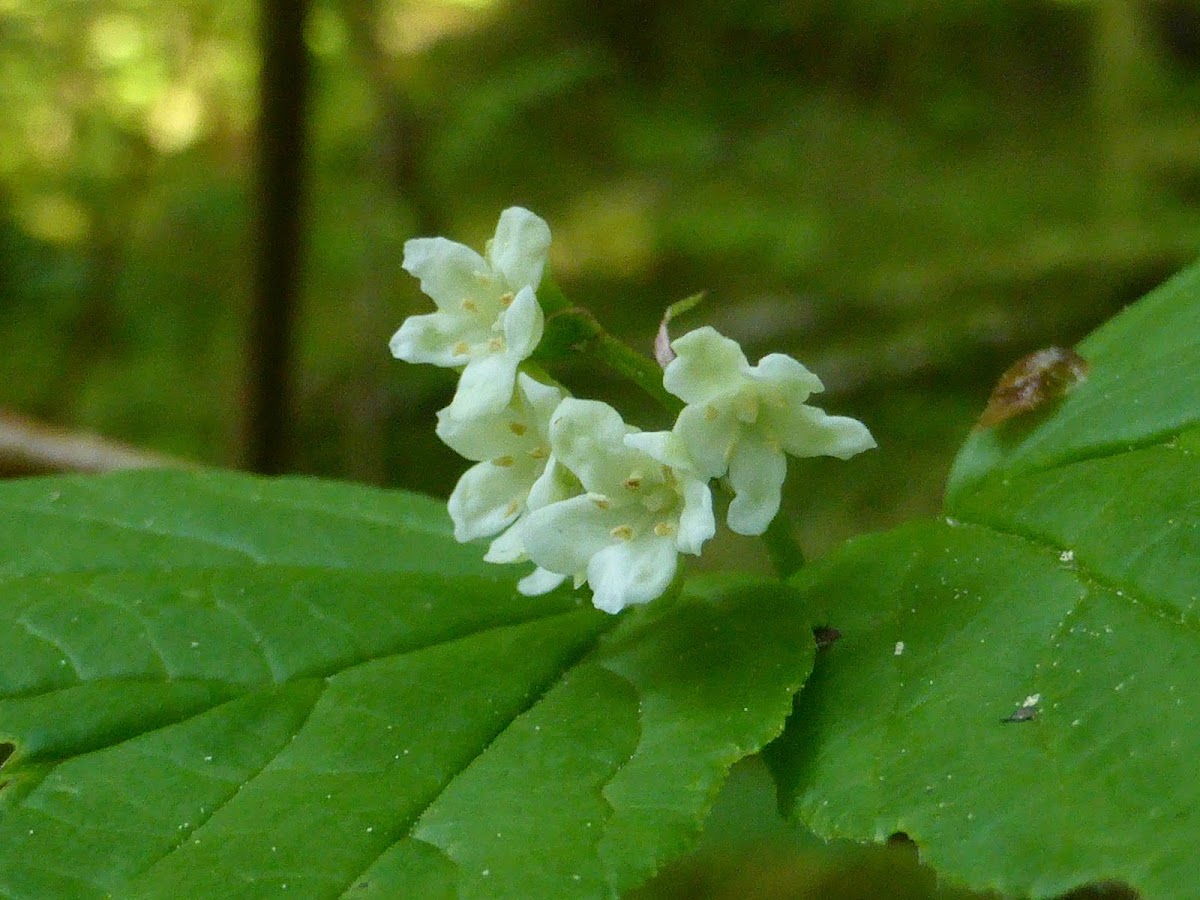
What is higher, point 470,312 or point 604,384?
point 470,312

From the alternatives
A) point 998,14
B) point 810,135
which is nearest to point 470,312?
point 810,135

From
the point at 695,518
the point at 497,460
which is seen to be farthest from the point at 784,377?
the point at 497,460

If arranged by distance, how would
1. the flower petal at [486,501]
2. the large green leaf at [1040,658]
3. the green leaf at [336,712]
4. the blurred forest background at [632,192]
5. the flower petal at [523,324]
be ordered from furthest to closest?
the blurred forest background at [632,192]
the flower petal at [486,501]
the flower petal at [523,324]
the green leaf at [336,712]
the large green leaf at [1040,658]

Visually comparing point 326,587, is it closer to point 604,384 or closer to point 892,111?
point 604,384

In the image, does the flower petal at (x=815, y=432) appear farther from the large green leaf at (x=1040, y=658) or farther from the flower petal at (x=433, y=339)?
the flower petal at (x=433, y=339)

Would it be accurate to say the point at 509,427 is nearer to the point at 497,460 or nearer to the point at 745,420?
the point at 497,460

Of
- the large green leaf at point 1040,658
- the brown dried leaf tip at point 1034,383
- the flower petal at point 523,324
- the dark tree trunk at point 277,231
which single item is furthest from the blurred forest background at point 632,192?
the flower petal at point 523,324
